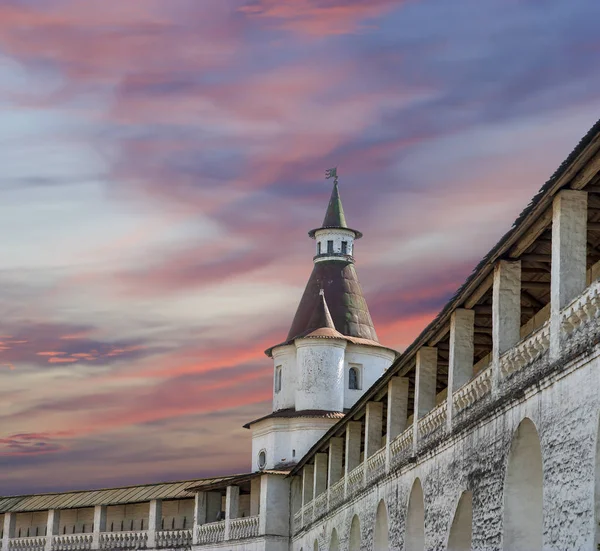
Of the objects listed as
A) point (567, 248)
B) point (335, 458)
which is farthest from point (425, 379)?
point (335, 458)

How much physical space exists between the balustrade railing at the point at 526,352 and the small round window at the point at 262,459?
108 ft

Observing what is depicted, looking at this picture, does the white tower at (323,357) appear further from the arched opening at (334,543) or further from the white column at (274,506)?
the arched opening at (334,543)

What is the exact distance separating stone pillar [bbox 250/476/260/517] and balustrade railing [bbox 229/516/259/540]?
4.19 feet

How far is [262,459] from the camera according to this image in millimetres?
50844

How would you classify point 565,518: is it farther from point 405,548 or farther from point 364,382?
point 364,382

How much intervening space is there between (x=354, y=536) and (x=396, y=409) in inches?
246

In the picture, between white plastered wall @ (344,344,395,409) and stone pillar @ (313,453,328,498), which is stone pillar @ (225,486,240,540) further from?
stone pillar @ (313,453,328,498)

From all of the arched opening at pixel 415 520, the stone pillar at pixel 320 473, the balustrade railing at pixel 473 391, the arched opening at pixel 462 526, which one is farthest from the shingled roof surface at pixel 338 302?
the arched opening at pixel 462 526

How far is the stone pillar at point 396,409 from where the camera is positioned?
2783 centimetres

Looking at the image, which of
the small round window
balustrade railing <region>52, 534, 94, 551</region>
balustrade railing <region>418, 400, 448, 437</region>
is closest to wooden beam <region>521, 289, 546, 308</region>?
balustrade railing <region>418, 400, 448, 437</region>

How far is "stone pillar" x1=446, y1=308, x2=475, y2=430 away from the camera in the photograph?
71.9ft

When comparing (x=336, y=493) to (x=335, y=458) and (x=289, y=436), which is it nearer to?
(x=335, y=458)

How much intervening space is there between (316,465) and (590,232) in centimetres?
2305


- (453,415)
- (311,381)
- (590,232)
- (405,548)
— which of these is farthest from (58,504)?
(590,232)
